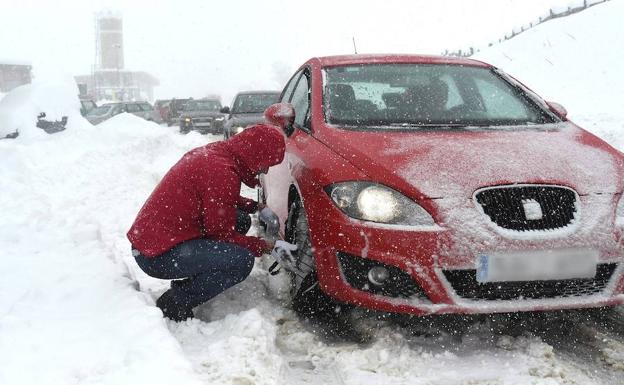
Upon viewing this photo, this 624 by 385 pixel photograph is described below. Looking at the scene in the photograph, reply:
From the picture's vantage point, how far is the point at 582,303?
293cm

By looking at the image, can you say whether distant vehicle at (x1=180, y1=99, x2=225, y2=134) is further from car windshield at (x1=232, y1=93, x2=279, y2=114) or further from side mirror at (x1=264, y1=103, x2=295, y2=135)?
→ side mirror at (x1=264, y1=103, x2=295, y2=135)

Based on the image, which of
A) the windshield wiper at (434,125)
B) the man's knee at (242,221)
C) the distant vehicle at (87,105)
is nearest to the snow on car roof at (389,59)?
the windshield wiper at (434,125)

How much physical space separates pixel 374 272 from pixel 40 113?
17044mm

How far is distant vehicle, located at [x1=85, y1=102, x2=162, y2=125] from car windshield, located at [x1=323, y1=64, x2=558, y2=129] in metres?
23.2

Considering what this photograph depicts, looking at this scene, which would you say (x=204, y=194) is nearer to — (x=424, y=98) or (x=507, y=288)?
(x=507, y=288)

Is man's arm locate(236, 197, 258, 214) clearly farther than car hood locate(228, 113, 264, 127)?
No

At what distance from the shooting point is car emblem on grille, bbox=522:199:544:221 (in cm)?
287

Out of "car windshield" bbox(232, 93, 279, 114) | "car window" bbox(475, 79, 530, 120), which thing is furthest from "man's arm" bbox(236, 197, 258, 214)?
"car windshield" bbox(232, 93, 279, 114)

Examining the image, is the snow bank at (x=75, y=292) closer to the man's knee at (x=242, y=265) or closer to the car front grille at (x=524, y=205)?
the man's knee at (x=242, y=265)

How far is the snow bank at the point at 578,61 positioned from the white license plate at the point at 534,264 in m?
11.2

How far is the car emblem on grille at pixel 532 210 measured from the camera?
2865 mm

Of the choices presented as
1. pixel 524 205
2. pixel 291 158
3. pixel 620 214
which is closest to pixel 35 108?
pixel 291 158

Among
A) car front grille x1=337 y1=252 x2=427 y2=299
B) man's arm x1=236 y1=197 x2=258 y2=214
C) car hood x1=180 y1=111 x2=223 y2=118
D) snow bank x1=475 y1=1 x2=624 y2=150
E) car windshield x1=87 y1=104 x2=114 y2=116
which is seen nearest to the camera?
car front grille x1=337 y1=252 x2=427 y2=299

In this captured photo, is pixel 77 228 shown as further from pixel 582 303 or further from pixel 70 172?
pixel 70 172
